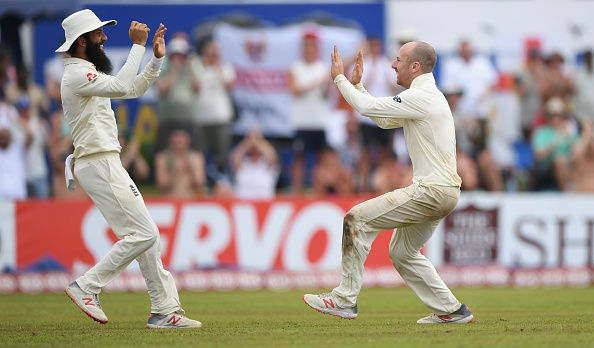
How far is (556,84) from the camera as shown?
677 inches

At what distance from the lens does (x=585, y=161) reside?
15.3 metres

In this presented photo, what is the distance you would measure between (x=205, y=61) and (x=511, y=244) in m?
6.39

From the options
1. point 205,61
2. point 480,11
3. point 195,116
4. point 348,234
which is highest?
point 480,11

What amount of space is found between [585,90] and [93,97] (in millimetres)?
11975

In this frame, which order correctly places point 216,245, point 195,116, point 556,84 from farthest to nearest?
point 556,84, point 195,116, point 216,245

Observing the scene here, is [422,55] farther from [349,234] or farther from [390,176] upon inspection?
[390,176]

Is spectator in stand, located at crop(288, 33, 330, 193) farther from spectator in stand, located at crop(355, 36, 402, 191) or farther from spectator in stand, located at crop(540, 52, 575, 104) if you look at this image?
spectator in stand, located at crop(540, 52, 575, 104)

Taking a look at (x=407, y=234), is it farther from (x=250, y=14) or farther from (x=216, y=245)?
(x=250, y=14)

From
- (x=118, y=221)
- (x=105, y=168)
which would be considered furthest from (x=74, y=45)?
(x=118, y=221)

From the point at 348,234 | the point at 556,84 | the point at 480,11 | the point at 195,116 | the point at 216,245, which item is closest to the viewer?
the point at 348,234

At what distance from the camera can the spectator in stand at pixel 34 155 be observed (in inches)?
587

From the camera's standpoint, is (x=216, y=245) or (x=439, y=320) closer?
(x=439, y=320)

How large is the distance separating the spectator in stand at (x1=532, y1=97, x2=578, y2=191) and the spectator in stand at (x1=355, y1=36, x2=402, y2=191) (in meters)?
2.78

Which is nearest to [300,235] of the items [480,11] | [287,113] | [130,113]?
[287,113]
